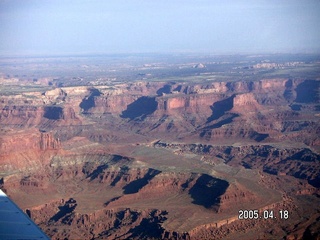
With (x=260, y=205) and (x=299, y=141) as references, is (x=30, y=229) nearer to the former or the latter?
(x=260, y=205)

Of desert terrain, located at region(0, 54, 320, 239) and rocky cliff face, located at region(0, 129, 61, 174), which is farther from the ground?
rocky cliff face, located at region(0, 129, 61, 174)

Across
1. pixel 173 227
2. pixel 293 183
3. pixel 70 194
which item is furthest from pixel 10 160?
pixel 293 183

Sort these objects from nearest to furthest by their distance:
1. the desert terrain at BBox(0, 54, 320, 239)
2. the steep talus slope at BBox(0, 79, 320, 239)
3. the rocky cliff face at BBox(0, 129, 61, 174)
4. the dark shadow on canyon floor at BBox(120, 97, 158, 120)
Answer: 1. the desert terrain at BBox(0, 54, 320, 239)
2. the steep talus slope at BBox(0, 79, 320, 239)
3. the rocky cliff face at BBox(0, 129, 61, 174)
4. the dark shadow on canyon floor at BBox(120, 97, 158, 120)

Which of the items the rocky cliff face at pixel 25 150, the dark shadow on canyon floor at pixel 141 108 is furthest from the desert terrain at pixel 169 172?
the dark shadow on canyon floor at pixel 141 108

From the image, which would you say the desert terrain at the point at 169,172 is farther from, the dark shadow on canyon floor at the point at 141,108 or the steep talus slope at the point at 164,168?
the dark shadow on canyon floor at the point at 141,108

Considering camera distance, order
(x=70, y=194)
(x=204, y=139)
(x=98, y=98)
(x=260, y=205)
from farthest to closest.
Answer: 1. (x=98, y=98)
2. (x=204, y=139)
3. (x=70, y=194)
4. (x=260, y=205)

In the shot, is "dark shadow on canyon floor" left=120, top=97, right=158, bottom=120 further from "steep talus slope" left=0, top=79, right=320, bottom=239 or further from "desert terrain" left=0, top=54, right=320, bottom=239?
"desert terrain" left=0, top=54, right=320, bottom=239

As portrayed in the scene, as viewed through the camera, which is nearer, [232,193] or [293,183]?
[232,193]

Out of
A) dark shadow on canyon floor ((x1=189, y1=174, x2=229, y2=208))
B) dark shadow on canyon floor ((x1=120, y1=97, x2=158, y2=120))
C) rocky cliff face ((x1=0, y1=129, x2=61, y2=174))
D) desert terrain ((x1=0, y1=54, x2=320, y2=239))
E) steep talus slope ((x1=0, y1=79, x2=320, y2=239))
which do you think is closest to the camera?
desert terrain ((x1=0, y1=54, x2=320, y2=239))

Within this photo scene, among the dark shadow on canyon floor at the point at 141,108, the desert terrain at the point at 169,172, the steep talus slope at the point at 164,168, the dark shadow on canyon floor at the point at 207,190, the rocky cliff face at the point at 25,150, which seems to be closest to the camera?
the desert terrain at the point at 169,172

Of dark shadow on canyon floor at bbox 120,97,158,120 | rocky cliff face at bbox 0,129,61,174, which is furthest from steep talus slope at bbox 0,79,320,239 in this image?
dark shadow on canyon floor at bbox 120,97,158,120

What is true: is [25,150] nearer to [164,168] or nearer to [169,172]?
[164,168]
